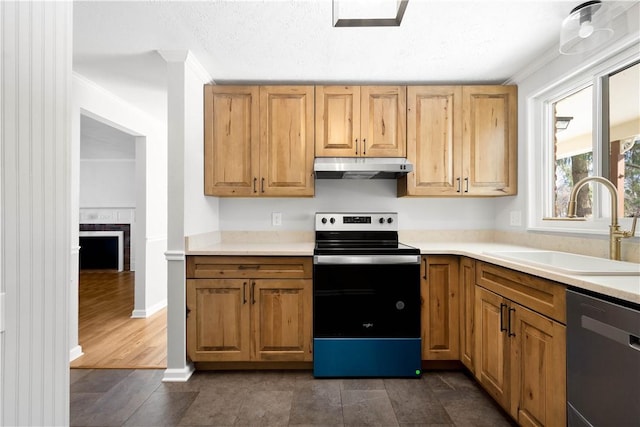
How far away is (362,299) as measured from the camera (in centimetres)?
234

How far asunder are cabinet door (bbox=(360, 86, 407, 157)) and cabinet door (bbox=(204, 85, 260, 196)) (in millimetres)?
867

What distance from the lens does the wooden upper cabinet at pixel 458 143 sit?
2.72 meters

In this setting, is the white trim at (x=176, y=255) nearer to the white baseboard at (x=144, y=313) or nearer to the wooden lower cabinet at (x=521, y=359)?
the white baseboard at (x=144, y=313)

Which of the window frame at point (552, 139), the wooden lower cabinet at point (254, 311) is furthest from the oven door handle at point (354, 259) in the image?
the window frame at point (552, 139)

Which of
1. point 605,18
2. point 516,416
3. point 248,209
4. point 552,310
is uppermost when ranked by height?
point 605,18

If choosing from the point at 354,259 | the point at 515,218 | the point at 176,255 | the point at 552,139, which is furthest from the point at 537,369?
the point at 176,255

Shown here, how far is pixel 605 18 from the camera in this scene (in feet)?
5.17

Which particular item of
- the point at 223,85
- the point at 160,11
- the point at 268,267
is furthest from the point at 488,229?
the point at 160,11

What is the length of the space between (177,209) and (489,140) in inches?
94.9

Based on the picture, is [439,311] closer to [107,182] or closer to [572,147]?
[572,147]

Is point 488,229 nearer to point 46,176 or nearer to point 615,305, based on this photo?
point 615,305

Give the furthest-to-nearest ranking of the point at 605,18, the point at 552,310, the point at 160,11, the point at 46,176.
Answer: the point at 160,11 → the point at 605,18 → the point at 552,310 → the point at 46,176

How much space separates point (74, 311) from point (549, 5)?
378 centimetres

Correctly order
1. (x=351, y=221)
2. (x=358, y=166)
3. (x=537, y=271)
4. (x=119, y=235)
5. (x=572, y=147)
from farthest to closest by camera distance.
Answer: (x=119, y=235), (x=351, y=221), (x=358, y=166), (x=572, y=147), (x=537, y=271)
